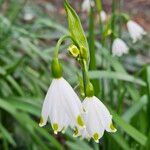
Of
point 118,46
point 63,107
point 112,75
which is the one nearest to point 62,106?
point 63,107

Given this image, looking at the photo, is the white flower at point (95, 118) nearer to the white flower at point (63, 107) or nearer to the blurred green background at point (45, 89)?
the white flower at point (63, 107)

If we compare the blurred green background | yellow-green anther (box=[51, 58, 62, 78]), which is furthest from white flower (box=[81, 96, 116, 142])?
the blurred green background

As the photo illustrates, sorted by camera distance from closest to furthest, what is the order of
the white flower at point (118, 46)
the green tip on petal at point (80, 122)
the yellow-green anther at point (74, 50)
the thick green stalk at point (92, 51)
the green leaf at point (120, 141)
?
the green tip on petal at point (80, 122), the yellow-green anther at point (74, 50), the thick green stalk at point (92, 51), the green leaf at point (120, 141), the white flower at point (118, 46)

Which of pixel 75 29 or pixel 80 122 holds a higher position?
pixel 75 29

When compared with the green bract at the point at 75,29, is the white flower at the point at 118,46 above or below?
below

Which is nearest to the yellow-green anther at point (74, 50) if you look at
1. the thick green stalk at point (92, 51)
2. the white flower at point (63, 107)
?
the white flower at point (63, 107)

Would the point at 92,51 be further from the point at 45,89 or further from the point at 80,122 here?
the point at 45,89

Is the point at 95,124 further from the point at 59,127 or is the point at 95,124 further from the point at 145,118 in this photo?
the point at 145,118
